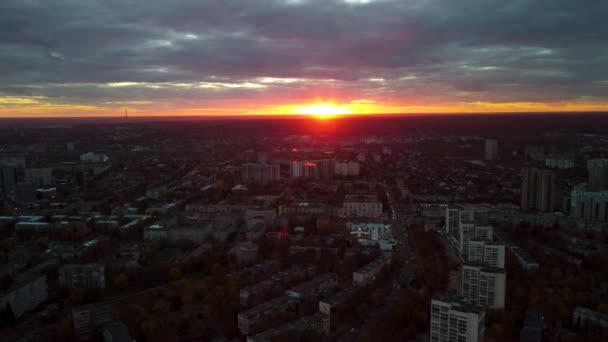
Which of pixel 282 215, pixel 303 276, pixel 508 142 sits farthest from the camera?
pixel 508 142

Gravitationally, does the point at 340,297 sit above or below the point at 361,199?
below

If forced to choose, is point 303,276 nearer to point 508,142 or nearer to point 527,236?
point 527,236

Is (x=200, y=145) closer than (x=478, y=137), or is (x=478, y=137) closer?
(x=200, y=145)

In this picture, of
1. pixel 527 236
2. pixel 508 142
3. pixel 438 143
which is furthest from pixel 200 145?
pixel 527 236

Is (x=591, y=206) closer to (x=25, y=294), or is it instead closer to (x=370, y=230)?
(x=370, y=230)

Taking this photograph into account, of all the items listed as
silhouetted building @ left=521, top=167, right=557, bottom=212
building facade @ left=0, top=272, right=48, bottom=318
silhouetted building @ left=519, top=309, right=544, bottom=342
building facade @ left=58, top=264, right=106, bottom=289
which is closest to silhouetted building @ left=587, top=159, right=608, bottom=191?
silhouetted building @ left=521, top=167, right=557, bottom=212

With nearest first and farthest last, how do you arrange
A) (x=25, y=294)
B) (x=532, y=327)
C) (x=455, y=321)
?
(x=455, y=321) → (x=532, y=327) → (x=25, y=294)

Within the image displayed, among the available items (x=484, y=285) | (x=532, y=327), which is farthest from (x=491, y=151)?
(x=532, y=327)

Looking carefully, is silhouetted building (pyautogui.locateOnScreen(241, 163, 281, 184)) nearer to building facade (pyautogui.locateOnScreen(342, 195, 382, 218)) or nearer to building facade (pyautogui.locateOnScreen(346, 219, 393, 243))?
building facade (pyautogui.locateOnScreen(342, 195, 382, 218))

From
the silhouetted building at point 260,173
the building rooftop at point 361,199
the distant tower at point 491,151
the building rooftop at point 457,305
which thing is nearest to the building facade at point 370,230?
the building rooftop at point 361,199
